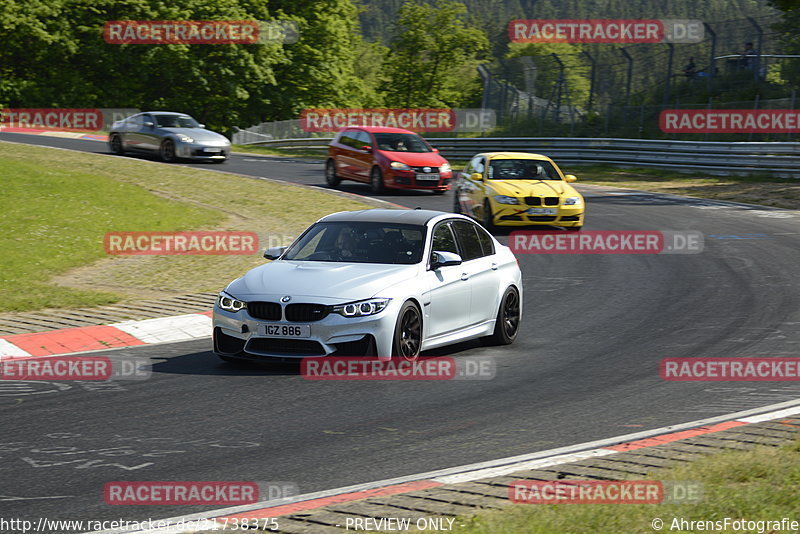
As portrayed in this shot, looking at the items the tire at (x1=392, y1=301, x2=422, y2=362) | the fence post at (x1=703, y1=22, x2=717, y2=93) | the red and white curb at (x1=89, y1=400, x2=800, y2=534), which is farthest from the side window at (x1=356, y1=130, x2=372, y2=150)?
the red and white curb at (x1=89, y1=400, x2=800, y2=534)

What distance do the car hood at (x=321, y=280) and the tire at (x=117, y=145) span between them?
79.0ft

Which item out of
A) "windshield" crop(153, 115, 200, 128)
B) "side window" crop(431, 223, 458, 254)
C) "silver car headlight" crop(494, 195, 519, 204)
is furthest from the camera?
"windshield" crop(153, 115, 200, 128)

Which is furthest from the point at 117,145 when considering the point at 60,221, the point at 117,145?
the point at 60,221

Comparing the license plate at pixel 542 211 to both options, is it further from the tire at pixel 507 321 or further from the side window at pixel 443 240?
the side window at pixel 443 240

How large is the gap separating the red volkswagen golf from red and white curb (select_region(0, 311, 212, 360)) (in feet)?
50.0

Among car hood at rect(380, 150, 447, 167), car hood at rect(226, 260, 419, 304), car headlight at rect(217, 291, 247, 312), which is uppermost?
car hood at rect(380, 150, 447, 167)

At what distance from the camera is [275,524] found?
17.7ft

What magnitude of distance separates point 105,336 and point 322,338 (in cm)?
316

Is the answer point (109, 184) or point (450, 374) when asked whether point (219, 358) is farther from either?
point (109, 184)

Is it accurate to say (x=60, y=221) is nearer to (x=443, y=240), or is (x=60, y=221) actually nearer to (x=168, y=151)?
(x=443, y=240)

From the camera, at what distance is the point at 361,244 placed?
35.3 ft

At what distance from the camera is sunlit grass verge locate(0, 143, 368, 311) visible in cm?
1462

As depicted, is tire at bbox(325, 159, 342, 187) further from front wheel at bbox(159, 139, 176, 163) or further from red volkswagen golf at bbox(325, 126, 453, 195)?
front wheel at bbox(159, 139, 176, 163)

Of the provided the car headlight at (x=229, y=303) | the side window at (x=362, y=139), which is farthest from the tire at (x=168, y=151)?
the car headlight at (x=229, y=303)
